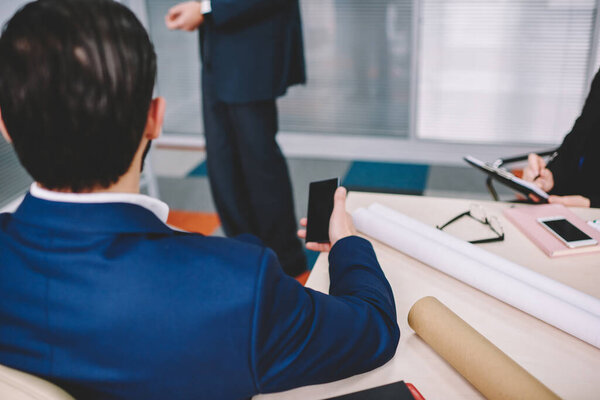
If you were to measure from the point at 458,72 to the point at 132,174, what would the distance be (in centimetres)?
294

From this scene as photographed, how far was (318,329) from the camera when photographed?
0.66 metres

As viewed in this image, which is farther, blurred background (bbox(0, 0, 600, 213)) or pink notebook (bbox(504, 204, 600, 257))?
blurred background (bbox(0, 0, 600, 213))

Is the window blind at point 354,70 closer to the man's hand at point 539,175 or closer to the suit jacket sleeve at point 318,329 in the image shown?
the man's hand at point 539,175

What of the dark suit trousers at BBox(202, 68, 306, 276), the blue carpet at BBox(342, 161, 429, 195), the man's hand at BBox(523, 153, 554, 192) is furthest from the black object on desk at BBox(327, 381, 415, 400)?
the blue carpet at BBox(342, 161, 429, 195)

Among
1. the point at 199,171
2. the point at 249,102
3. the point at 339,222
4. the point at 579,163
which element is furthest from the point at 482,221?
the point at 199,171

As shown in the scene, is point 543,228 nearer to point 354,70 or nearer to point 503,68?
point 503,68

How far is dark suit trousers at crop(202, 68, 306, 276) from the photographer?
2.11 metres

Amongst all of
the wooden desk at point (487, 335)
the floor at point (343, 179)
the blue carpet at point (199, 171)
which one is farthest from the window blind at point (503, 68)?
the wooden desk at point (487, 335)

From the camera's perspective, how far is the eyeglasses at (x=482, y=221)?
1.11m

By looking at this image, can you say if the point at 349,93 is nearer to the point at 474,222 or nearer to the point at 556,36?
the point at 556,36

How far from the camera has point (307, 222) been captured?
3.44 ft

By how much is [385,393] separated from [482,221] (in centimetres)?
61

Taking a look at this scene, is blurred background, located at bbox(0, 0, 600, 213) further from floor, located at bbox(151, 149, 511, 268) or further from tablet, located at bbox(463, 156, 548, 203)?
tablet, located at bbox(463, 156, 548, 203)

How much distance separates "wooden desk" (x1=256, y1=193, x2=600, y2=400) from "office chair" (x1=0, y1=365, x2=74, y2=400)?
→ 314 millimetres
